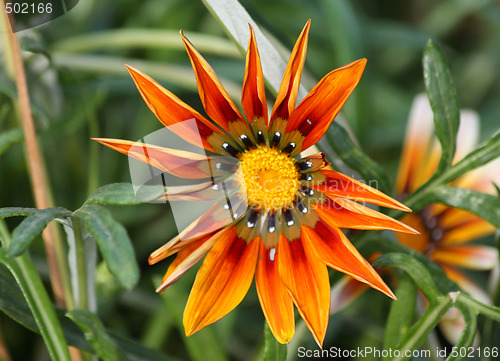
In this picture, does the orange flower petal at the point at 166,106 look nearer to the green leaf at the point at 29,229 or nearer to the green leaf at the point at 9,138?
the green leaf at the point at 29,229

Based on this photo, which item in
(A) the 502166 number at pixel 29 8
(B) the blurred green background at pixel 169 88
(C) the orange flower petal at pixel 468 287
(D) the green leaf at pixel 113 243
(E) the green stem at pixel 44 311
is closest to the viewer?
(D) the green leaf at pixel 113 243

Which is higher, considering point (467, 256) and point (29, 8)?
point (29, 8)

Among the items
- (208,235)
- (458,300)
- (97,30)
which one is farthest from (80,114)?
(458,300)

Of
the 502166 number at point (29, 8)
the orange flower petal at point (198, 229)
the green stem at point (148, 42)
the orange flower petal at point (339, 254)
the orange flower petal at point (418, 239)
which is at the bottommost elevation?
the orange flower petal at point (418, 239)

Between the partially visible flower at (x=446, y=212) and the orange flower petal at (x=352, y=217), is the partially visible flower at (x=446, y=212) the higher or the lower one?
the lower one

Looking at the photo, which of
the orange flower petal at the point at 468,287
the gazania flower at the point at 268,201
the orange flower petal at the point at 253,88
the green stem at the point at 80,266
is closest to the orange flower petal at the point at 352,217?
the gazania flower at the point at 268,201

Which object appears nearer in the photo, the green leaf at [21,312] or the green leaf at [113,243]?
the green leaf at [113,243]

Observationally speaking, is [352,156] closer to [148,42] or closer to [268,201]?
[268,201]

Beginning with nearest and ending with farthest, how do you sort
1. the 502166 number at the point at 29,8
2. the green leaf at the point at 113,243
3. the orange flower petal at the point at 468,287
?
1. the green leaf at the point at 113,243
2. the 502166 number at the point at 29,8
3. the orange flower petal at the point at 468,287

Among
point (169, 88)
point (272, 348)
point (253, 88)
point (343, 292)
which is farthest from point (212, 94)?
point (169, 88)
